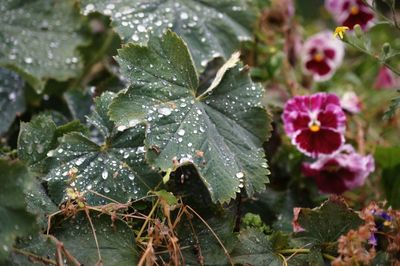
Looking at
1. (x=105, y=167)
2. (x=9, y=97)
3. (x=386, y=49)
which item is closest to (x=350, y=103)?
(x=386, y=49)

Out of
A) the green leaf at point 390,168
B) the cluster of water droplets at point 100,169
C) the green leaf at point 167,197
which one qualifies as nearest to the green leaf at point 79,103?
the cluster of water droplets at point 100,169

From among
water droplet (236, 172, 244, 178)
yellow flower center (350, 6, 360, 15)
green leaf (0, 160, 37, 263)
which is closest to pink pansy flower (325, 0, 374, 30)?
yellow flower center (350, 6, 360, 15)

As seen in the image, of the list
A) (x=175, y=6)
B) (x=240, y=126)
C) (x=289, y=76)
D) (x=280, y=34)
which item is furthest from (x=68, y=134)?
(x=280, y=34)

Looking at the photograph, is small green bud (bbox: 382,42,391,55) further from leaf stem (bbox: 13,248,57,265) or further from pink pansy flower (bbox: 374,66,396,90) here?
pink pansy flower (bbox: 374,66,396,90)

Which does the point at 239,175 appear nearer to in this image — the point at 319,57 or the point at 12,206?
the point at 12,206

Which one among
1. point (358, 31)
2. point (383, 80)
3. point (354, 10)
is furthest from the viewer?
point (383, 80)

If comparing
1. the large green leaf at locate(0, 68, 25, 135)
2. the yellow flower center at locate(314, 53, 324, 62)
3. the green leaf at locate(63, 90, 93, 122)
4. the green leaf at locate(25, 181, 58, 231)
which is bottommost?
the large green leaf at locate(0, 68, 25, 135)
